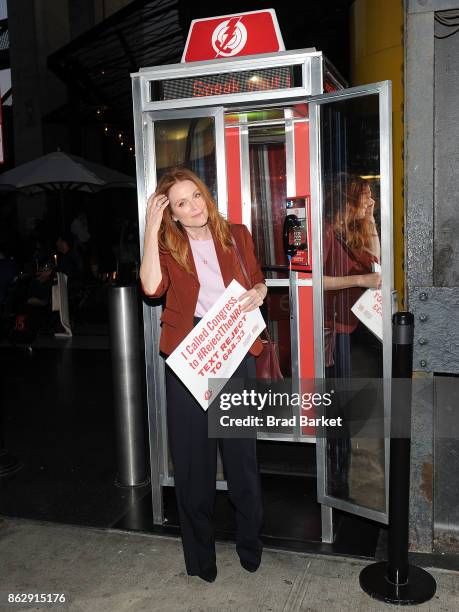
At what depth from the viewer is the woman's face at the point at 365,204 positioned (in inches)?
136

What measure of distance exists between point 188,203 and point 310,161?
697 millimetres

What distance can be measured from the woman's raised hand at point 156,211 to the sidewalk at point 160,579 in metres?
1.78

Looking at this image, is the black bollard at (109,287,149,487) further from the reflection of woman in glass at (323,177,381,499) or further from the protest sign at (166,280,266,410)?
the reflection of woman in glass at (323,177,381,499)

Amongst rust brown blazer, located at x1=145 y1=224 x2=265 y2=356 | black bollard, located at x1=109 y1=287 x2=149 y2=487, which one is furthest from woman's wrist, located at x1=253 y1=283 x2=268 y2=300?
black bollard, located at x1=109 y1=287 x2=149 y2=487

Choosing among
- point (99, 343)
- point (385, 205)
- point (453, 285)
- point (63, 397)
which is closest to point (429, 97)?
point (385, 205)

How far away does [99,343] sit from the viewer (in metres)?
10.3

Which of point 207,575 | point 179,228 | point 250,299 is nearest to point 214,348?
point 250,299

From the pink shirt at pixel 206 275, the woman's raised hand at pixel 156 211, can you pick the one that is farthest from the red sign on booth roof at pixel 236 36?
the pink shirt at pixel 206 275

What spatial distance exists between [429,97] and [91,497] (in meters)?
3.28

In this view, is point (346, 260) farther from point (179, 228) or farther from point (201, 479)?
point (201, 479)

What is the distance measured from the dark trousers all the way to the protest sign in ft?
0.23

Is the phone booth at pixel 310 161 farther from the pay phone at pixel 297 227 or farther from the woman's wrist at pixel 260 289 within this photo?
the woman's wrist at pixel 260 289

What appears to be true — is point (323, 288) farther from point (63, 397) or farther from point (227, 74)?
point (63, 397)

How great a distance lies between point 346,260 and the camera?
371 centimetres
